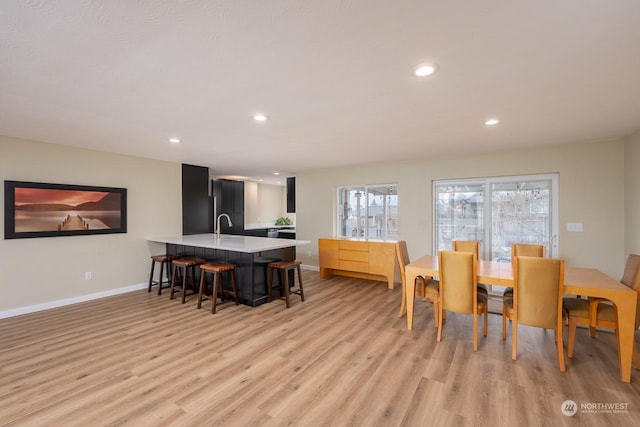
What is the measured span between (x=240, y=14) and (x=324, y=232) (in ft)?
17.4

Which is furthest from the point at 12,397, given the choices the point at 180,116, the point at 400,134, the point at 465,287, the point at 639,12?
the point at 639,12

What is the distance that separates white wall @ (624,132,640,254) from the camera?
3.38m

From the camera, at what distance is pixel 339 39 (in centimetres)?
161

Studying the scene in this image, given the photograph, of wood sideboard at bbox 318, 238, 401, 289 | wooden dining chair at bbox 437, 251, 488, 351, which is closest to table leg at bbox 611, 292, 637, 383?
wooden dining chair at bbox 437, 251, 488, 351

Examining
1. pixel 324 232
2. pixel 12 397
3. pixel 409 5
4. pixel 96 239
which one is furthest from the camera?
pixel 324 232

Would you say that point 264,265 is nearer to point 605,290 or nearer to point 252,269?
point 252,269

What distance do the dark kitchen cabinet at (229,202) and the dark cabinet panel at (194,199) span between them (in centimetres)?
112

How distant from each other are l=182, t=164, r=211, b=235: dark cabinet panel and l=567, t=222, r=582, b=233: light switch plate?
6.26m

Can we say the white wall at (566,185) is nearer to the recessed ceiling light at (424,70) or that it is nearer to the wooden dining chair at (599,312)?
the wooden dining chair at (599,312)

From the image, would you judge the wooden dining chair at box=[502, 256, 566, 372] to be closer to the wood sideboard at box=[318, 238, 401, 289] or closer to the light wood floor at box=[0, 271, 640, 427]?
the light wood floor at box=[0, 271, 640, 427]

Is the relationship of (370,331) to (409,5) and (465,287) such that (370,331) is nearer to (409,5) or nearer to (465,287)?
(465,287)

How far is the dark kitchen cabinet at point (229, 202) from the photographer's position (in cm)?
730

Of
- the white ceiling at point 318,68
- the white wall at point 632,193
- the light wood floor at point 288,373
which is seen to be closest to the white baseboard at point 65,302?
the light wood floor at point 288,373

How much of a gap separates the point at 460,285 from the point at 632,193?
2.66 metres
